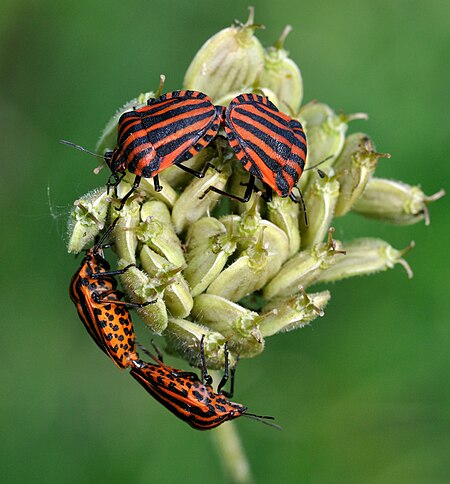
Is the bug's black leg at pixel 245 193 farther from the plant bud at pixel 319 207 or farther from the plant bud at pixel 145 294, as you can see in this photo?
the plant bud at pixel 145 294

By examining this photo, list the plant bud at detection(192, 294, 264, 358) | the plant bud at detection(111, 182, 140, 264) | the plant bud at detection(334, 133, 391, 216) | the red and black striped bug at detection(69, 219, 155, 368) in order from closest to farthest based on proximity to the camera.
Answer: the plant bud at detection(111, 182, 140, 264) → the plant bud at detection(192, 294, 264, 358) → the red and black striped bug at detection(69, 219, 155, 368) → the plant bud at detection(334, 133, 391, 216)

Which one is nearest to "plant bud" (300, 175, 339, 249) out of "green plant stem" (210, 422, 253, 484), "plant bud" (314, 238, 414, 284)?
"plant bud" (314, 238, 414, 284)

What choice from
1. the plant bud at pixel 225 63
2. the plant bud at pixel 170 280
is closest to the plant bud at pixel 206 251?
the plant bud at pixel 170 280

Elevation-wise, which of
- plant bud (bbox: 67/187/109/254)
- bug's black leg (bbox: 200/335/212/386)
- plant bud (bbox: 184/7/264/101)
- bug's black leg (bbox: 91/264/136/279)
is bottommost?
bug's black leg (bbox: 200/335/212/386)

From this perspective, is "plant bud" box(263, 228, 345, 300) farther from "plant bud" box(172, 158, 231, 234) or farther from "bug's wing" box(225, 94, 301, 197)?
"plant bud" box(172, 158, 231, 234)

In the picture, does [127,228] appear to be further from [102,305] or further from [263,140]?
[263,140]

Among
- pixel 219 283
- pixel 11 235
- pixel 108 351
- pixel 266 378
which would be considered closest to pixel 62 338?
pixel 11 235

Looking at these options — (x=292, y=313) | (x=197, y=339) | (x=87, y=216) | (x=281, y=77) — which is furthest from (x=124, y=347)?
(x=281, y=77)

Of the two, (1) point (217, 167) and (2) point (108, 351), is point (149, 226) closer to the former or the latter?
(1) point (217, 167)
